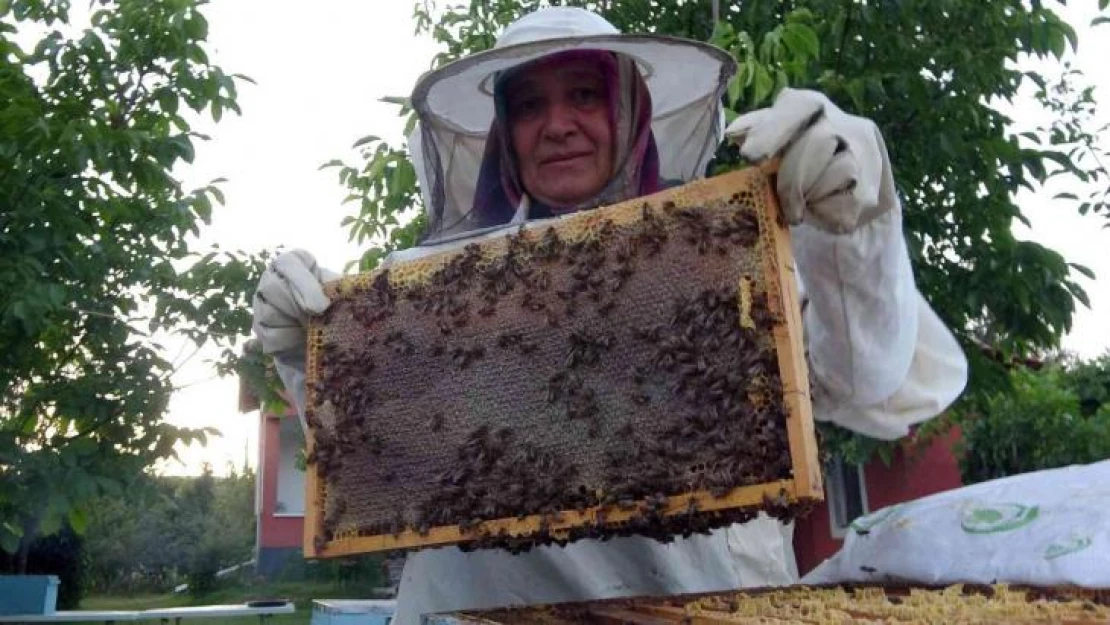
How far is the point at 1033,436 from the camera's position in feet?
46.1

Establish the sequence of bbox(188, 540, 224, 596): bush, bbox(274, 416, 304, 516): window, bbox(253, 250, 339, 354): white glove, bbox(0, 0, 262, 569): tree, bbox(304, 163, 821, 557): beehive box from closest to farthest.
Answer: bbox(304, 163, 821, 557): beehive box → bbox(253, 250, 339, 354): white glove → bbox(0, 0, 262, 569): tree → bbox(188, 540, 224, 596): bush → bbox(274, 416, 304, 516): window

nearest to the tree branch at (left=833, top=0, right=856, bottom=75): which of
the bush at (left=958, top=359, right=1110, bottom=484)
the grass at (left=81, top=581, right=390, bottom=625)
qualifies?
the bush at (left=958, top=359, right=1110, bottom=484)

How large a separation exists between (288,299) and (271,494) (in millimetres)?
26331

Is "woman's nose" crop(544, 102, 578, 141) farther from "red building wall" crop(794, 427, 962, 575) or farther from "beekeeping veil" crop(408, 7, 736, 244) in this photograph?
"red building wall" crop(794, 427, 962, 575)

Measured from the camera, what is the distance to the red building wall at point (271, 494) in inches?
1056

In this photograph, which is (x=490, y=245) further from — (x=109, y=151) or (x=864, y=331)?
(x=109, y=151)

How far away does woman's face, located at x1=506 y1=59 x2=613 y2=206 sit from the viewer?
300 centimetres

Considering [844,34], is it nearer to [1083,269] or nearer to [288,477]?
[1083,269]

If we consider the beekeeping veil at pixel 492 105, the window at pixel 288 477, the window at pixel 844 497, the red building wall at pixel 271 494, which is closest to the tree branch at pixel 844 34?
the beekeeping veil at pixel 492 105

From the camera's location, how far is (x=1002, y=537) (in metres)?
2.21

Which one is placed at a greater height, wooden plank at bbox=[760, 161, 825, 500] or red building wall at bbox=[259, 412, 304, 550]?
red building wall at bbox=[259, 412, 304, 550]

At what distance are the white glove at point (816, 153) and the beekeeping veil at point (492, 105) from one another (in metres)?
0.96

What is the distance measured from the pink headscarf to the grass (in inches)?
714

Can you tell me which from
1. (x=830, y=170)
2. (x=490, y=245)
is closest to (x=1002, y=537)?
(x=830, y=170)
